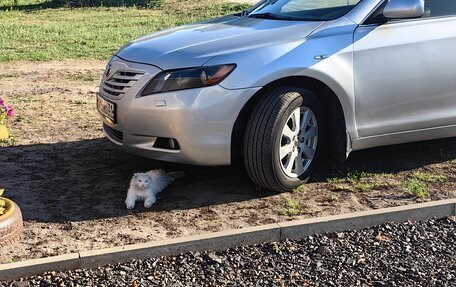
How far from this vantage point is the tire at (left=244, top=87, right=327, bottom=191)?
504cm

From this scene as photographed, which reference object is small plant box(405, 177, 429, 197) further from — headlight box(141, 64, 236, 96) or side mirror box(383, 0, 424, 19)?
headlight box(141, 64, 236, 96)

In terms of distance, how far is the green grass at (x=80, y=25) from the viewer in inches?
494

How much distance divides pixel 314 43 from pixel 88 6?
18.4 m

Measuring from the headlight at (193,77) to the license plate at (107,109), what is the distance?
1.66 feet

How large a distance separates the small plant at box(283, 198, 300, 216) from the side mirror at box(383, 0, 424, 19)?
163cm

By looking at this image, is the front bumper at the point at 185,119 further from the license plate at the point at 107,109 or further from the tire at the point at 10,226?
the tire at the point at 10,226

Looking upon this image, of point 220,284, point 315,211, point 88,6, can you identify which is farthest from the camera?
point 88,6

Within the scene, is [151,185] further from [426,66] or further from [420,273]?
[426,66]

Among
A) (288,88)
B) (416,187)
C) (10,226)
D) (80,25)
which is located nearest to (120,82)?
(288,88)

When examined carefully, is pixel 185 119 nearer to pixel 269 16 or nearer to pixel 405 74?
pixel 269 16

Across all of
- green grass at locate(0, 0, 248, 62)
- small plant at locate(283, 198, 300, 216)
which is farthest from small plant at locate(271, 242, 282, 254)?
green grass at locate(0, 0, 248, 62)

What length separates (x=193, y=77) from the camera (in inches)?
196

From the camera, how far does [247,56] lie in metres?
5.02

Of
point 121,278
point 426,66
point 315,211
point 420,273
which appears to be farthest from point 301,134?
point 121,278
